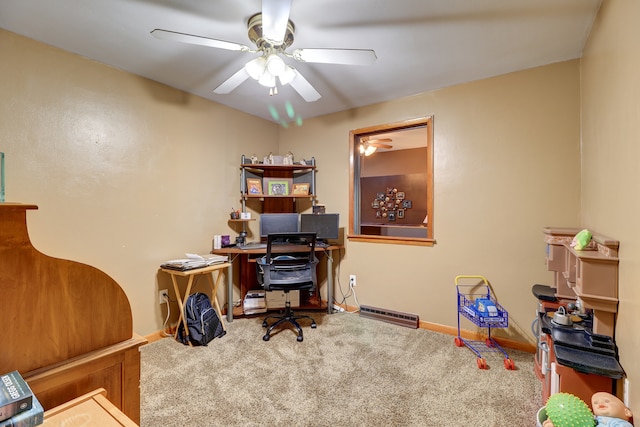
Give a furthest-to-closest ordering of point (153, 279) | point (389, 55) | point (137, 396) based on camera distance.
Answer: point (153, 279), point (389, 55), point (137, 396)

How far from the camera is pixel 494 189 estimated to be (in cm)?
263

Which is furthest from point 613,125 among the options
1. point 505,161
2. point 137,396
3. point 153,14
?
point 153,14

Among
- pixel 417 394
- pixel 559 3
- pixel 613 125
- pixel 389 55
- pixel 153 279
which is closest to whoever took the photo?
pixel 613 125

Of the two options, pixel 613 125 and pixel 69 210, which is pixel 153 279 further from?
pixel 613 125

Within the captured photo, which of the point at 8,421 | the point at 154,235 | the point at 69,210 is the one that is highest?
the point at 69,210

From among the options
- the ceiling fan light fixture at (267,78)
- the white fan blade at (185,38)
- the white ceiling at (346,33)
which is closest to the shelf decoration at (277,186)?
the white ceiling at (346,33)

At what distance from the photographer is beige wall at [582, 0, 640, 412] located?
1.19 metres

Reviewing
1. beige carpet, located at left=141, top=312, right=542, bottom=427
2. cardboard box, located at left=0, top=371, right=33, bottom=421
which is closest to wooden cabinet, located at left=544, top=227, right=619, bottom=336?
beige carpet, located at left=141, top=312, right=542, bottom=427

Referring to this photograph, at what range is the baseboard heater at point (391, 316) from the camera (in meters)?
2.98

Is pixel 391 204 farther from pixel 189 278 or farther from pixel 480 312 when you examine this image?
pixel 189 278

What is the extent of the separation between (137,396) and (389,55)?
8.32 feet

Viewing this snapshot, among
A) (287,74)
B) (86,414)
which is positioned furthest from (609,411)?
(287,74)

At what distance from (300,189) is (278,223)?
0.55 metres

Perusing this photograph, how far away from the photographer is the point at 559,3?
169cm
